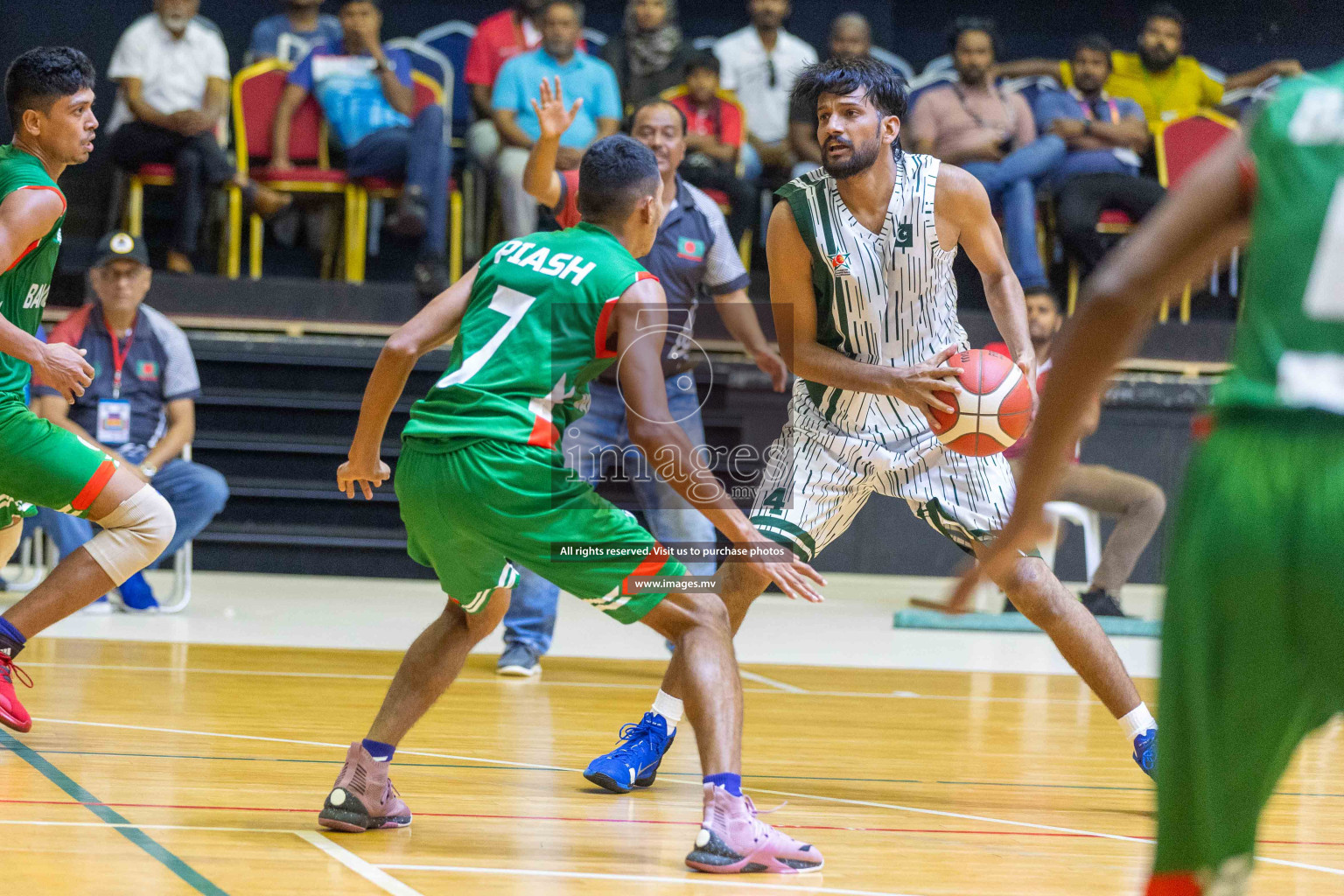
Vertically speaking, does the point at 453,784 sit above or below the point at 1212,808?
below

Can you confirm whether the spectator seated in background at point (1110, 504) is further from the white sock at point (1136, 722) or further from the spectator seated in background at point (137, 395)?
the spectator seated in background at point (137, 395)

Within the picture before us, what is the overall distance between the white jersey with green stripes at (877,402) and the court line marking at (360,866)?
4.35 feet

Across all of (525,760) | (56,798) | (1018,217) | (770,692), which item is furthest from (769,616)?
(56,798)

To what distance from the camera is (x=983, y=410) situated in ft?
12.0

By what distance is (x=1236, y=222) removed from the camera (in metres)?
1.58

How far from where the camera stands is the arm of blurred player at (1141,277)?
1.56m

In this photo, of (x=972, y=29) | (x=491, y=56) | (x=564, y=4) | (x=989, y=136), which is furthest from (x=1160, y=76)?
(x=491, y=56)

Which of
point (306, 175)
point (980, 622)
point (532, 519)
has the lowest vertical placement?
point (980, 622)

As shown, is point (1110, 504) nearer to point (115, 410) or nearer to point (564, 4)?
point (564, 4)

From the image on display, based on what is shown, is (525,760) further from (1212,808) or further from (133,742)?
(1212,808)

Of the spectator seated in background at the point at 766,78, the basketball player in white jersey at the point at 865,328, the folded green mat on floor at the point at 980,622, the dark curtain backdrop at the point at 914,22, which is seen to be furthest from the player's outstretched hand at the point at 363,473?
the dark curtain backdrop at the point at 914,22

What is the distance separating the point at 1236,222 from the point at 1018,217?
7.35 metres

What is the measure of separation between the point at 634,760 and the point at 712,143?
565cm

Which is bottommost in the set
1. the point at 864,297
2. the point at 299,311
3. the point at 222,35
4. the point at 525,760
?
the point at 525,760
